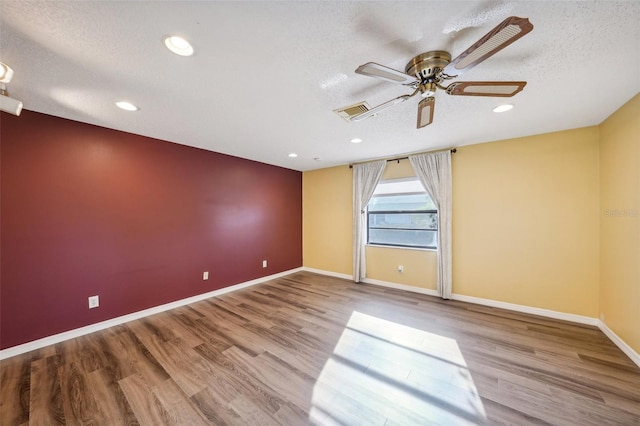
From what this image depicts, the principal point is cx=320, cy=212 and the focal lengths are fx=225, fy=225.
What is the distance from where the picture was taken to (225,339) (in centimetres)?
241

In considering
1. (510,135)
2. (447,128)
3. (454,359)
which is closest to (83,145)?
(447,128)

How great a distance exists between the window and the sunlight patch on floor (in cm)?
183

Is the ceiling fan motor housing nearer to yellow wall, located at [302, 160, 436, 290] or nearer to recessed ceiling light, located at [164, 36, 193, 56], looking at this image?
recessed ceiling light, located at [164, 36, 193, 56]

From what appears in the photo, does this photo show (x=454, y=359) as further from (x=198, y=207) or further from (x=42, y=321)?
(x=42, y=321)

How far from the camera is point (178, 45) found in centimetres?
137

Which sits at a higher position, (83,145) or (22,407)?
(83,145)

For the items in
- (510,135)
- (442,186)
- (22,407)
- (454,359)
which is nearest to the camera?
(22,407)

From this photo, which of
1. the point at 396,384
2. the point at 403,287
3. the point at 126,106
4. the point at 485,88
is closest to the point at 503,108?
the point at 485,88

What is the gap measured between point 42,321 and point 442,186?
5108mm

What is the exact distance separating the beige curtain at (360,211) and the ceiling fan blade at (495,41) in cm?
296

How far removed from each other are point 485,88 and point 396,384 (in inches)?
88.8

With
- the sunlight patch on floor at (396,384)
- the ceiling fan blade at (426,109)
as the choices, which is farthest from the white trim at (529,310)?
the ceiling fan blade at (426,109)

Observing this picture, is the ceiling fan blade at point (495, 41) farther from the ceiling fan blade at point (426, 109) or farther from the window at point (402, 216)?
the window at point (402, 216)

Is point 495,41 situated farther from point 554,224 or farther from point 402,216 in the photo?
point 402,216
